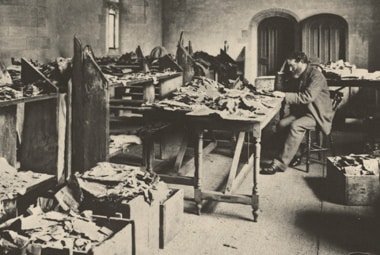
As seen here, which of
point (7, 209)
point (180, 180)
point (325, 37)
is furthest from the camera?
point (325, 37)

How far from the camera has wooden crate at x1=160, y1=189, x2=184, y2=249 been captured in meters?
3.97

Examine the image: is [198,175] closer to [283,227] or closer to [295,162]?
[283,227]

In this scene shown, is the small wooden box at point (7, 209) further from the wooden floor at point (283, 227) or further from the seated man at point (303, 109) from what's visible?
the seated man at point (303, 109)

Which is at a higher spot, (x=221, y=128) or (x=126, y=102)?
(x=126, y=102)

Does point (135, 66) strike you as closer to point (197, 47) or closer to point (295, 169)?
point (295, 169)

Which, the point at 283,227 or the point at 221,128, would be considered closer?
the point at 283,227

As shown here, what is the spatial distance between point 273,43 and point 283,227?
9.55 meters

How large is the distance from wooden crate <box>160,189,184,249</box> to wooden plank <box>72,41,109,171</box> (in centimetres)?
111

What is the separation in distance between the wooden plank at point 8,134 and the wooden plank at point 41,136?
0.40ft

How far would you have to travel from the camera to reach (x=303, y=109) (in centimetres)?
662

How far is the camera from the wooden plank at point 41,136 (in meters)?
4.80

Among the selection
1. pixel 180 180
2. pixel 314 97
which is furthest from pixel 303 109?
pixel 180 180

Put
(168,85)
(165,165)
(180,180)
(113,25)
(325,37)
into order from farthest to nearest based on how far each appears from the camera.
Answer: (325,37)
(113,25)
(168,85)
(165,165)
(180,180)

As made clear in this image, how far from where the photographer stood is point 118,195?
3.75 metres
